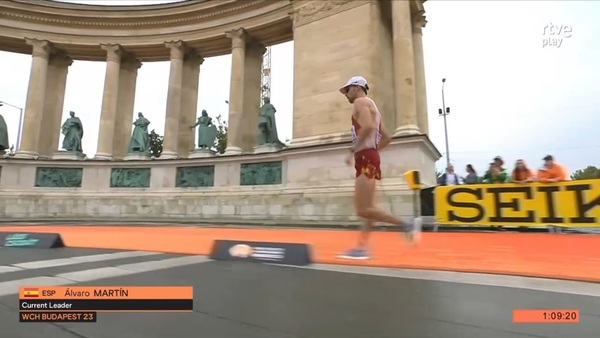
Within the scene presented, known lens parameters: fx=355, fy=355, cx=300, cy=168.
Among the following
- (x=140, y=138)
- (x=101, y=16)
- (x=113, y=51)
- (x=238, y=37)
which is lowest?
(x=140, y=138)

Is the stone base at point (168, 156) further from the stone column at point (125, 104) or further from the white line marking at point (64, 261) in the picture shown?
the white line marking at point (64, 261)

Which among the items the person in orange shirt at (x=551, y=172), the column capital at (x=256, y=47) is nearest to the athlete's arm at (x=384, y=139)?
the person in orange shirt at (x=551, y=172)

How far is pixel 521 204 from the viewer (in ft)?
30.6

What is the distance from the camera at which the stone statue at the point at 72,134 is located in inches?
848

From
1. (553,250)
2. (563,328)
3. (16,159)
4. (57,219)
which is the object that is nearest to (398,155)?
(553,250)

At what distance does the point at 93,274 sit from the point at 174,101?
1935cm

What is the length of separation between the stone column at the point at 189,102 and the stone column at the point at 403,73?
44.4 ft

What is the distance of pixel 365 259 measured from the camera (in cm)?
441

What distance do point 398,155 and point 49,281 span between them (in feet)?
39.1

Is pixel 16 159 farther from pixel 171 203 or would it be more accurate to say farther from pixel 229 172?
pixel 229 172

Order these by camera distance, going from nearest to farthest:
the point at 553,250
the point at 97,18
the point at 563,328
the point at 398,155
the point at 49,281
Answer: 1. the point at 563,328
2. the point at 49,281
3. the point at 553,250
4. the point at 398,155
5. the point at 97,18

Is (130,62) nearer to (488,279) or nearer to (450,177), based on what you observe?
(450,177)

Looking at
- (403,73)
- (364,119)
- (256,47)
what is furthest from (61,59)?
(364,119)

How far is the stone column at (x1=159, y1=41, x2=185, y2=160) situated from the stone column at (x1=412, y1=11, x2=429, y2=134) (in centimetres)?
1343
